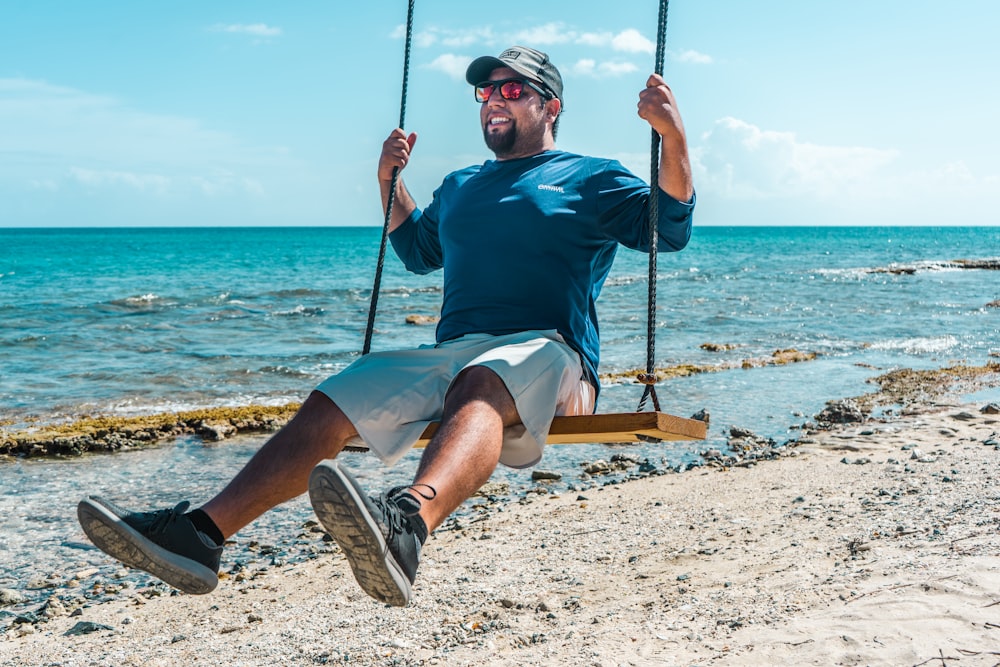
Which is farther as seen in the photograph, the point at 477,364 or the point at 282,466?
the point at 477,364

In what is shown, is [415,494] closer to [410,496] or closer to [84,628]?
[410,496]

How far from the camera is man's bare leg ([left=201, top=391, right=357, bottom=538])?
3.05 metres

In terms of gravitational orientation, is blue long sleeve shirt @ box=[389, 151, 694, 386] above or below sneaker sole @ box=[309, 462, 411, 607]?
above

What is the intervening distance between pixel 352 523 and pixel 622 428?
102 centimetres

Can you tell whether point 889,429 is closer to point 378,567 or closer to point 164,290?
point 378,567

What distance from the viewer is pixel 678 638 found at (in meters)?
4.30

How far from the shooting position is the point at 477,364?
10.6 feet

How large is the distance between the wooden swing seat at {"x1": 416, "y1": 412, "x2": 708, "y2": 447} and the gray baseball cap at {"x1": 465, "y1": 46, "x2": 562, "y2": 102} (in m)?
1.51

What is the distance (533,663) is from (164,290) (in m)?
32.0

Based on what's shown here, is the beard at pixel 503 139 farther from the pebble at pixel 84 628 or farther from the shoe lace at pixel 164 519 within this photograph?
the pebble at pixel 84 628

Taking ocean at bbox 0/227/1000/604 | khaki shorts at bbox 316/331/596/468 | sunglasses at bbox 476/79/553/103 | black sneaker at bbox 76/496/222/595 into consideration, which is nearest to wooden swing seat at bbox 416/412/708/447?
khaki shorts at bbox 316/331/596/468

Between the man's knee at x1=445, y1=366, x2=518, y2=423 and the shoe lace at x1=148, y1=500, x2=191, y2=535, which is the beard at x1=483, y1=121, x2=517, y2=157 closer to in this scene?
the man's knee at x1=445, y1=366, x2=518, y2=423

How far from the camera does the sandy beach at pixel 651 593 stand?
3.94 metres

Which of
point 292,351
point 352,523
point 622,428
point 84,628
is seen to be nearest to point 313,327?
point 292,351
